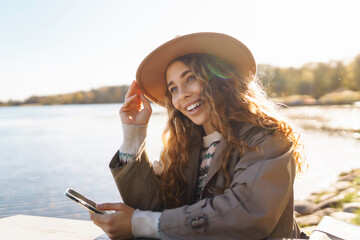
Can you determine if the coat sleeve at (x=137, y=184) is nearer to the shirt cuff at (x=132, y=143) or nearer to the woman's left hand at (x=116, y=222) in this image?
the shirt cuff at (x=132, y=143)

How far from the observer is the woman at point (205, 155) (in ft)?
4.58

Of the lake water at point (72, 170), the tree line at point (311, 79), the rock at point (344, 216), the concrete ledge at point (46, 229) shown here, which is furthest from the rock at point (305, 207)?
the tree line at point (311, 79)

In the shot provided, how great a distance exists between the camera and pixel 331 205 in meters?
5.19

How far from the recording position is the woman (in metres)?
1.40

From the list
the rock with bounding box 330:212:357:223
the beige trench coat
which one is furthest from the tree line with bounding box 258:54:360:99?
the beige trench coat

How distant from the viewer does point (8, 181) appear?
7770 millimetres

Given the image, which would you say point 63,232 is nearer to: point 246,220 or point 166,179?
point 166,179

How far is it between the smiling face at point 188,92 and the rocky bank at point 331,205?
2614mm

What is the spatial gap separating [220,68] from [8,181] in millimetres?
7270

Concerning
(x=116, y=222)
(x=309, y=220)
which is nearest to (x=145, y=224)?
(x=116, y=222)

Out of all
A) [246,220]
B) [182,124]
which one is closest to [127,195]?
[182,124]

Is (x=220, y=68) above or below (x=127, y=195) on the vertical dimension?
above

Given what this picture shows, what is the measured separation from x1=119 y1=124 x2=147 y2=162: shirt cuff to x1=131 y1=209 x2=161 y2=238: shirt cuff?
404 mm

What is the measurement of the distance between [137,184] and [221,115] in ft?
1.92
